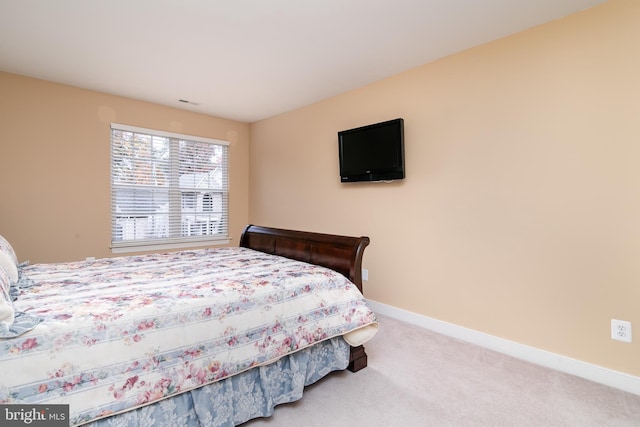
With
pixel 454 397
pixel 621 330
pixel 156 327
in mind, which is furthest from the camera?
pixel 621 330

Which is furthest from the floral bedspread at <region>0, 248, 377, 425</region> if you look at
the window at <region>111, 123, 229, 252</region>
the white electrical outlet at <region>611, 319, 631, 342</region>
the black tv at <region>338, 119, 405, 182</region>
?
the window at <region>111, 123, 229, 252</region>

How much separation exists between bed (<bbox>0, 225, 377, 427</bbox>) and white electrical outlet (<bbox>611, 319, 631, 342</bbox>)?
1516mm

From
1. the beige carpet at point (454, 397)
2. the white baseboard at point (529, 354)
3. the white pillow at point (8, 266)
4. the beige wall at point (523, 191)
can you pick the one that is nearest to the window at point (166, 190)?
the white pillow at point (8, 266)

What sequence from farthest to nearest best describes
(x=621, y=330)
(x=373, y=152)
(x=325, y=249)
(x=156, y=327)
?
1. (x=373, y=152)
2. (x=325, y=249)
3. (x=621, y=330)
4. (x=156, y=327)

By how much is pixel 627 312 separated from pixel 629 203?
685 millimetres

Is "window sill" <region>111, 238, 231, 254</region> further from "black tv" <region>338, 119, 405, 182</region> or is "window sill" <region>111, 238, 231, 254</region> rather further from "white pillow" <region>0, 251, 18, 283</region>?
"black tv" <region>338, 119, 405, 182</region>

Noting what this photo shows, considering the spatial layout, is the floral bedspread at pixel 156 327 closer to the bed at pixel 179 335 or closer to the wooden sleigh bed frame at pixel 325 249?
the bed at pixel 179 335

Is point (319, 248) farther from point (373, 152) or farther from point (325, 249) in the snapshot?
point (373, 152)

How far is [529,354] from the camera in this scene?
229cm

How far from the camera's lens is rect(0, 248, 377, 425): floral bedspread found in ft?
3.74

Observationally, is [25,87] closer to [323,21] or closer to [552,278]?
[323,21]

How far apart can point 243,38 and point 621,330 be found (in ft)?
11.0

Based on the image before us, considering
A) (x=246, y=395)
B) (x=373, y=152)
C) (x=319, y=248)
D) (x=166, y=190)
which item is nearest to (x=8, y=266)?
(x=246, y=395)

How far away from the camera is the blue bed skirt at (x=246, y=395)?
1.32 metres
